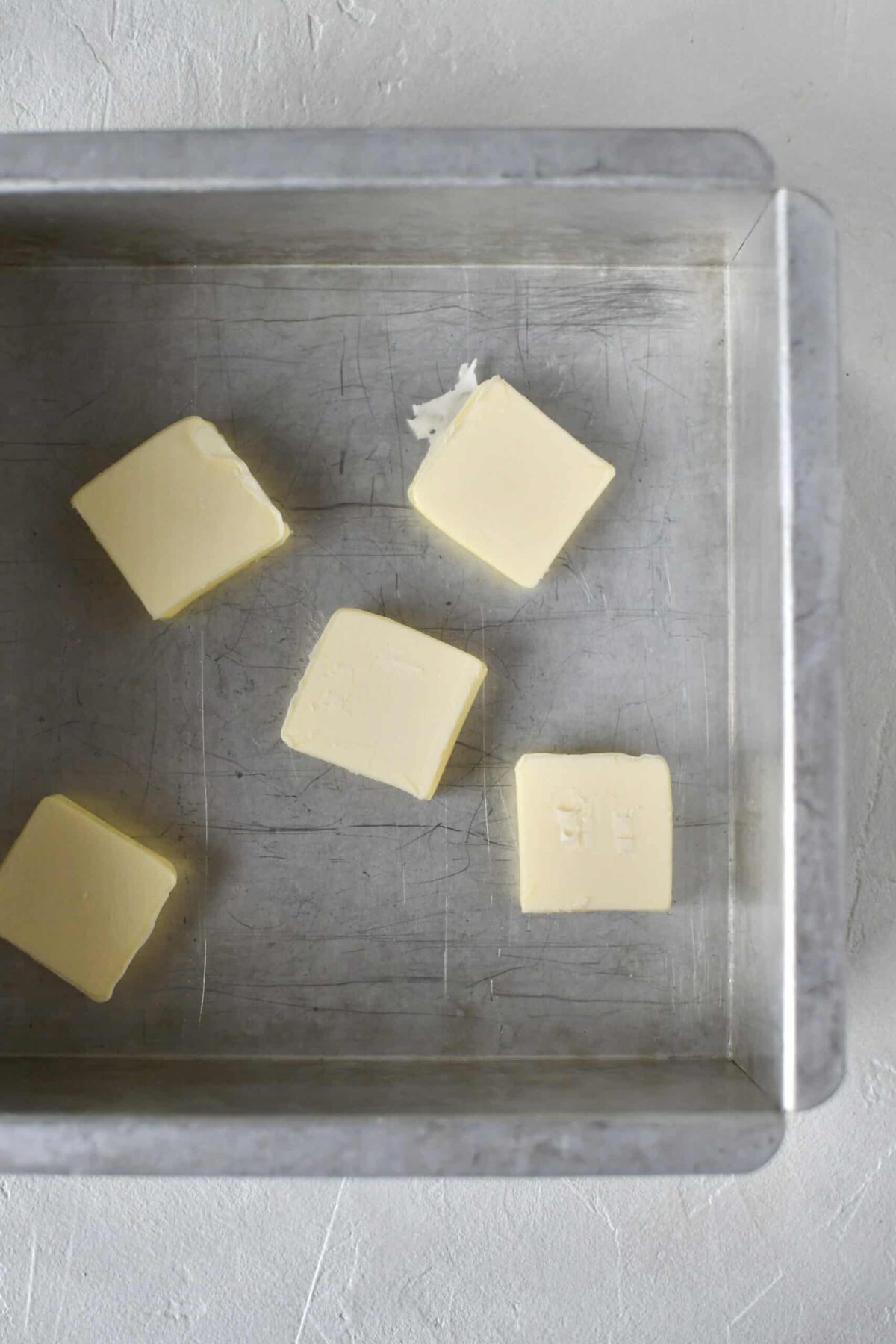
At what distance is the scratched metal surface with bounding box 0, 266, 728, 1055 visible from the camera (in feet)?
3.22

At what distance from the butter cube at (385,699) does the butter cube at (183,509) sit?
117mm

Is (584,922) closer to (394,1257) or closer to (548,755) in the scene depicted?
(548,755)

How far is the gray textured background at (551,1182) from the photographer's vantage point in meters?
0.99

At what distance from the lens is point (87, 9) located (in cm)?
99

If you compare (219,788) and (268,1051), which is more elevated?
(219,788)

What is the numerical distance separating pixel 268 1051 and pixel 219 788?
0.27 meters

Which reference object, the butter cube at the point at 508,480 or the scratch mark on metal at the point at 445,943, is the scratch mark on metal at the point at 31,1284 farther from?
the butter cube at the point at 508,480

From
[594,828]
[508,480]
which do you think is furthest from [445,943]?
[508,480]

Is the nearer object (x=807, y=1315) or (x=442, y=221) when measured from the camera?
(x=442, y=221)

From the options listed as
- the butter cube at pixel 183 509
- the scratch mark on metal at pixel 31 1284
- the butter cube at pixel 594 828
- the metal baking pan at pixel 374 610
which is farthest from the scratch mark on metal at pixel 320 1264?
the butter cube at pixel 183 509

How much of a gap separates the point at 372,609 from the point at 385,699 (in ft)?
0.35

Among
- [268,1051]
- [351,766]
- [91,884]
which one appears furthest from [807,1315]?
[91,884]

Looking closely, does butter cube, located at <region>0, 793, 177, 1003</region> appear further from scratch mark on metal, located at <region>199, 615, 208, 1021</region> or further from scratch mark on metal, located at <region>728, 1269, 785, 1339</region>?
scratch mark on metal, located at <region>728, 1269, 785, 1339</region>

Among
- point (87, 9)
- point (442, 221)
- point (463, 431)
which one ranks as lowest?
point (463, 431)
